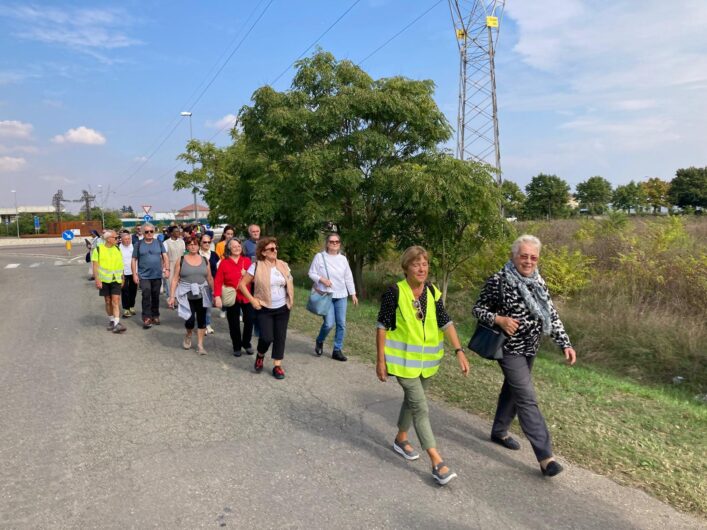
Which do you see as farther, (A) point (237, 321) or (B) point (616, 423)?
(A) point (237, 321)

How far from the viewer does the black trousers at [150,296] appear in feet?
29.8

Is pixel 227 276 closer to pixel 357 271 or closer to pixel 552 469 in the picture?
pixel 552 469

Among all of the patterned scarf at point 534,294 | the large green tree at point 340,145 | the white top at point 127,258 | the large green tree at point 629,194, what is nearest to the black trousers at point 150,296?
the white top at point 127,258

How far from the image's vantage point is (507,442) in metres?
4.12

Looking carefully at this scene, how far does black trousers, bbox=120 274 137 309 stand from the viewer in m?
9.96

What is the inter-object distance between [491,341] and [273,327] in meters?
3.01

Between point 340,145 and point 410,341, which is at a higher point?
point 340,145

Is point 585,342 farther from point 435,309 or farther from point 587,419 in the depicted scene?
point 435,309

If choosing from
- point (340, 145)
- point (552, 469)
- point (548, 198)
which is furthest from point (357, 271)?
point (548, 198)

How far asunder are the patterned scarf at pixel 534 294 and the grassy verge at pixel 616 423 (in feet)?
3.65

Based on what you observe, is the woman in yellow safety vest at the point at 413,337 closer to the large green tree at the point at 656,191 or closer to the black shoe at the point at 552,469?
the black shoe at the point at 552,469

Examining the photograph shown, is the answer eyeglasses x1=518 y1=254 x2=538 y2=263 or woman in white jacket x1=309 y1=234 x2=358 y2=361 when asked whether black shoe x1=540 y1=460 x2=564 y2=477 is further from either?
woman in white jacket x1=309 y1=234 x2=358 y2=361

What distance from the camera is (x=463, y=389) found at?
217 inches

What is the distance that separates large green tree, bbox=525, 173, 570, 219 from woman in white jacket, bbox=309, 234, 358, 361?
3674 centimetres
